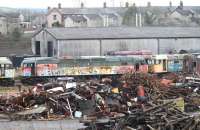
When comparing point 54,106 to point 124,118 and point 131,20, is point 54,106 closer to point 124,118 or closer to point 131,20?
point 124,118

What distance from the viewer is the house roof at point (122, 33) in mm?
63469

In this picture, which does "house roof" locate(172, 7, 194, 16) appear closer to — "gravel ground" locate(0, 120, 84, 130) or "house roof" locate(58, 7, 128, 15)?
"house roof" locate(58, 7, 128, 15)

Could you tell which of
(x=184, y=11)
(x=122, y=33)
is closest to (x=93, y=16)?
(x=184, y=11)

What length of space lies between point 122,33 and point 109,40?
2.78m

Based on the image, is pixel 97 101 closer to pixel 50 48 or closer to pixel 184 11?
pixel 50 48

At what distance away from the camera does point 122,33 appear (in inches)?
2628

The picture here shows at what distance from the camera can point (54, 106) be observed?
31.8 m

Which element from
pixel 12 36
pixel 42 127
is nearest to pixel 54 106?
pixel 42 127

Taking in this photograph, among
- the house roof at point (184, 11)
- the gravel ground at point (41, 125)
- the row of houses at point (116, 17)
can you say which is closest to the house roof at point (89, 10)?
the row of houses at point (116, 17)

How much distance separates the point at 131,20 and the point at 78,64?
195 feet

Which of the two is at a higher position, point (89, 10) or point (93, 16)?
point (89, 10)

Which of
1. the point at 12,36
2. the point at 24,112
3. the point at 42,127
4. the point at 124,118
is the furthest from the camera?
the point at 12,36

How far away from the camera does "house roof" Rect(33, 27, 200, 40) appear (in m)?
63.5

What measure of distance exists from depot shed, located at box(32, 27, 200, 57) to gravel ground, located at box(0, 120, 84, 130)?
1290 inches
